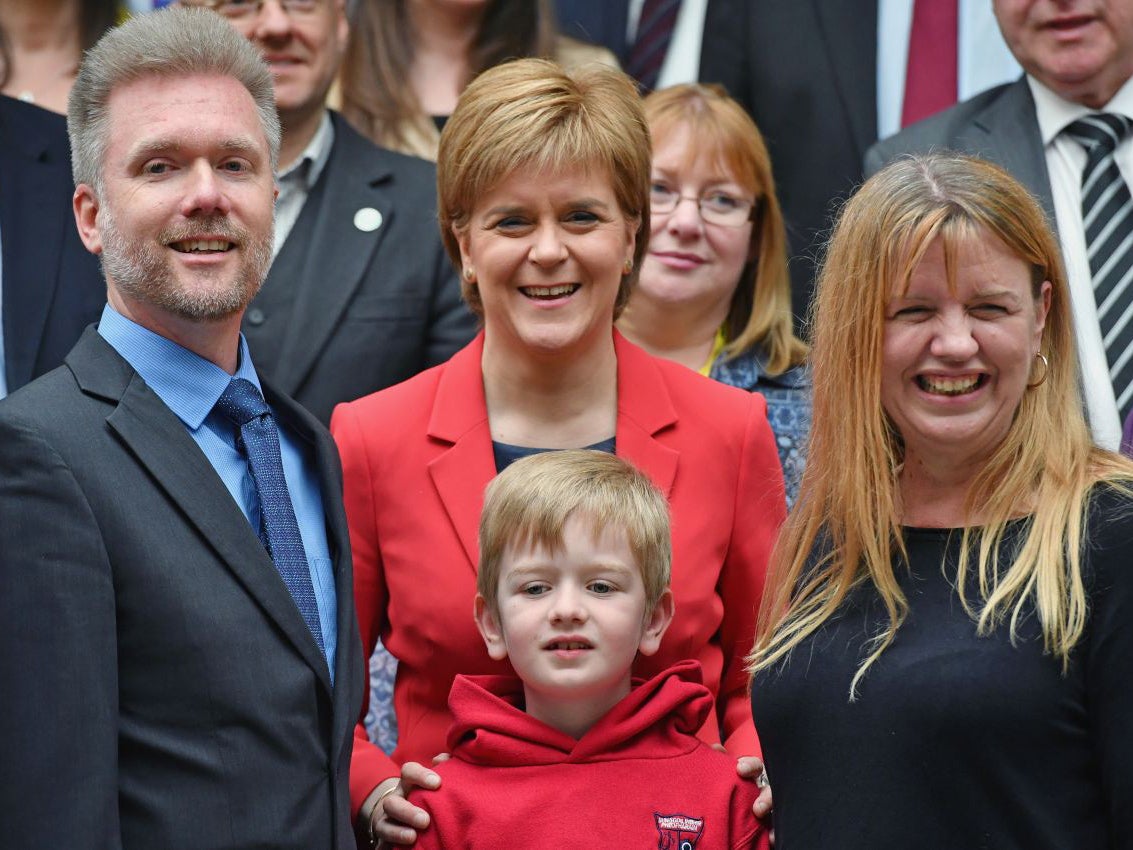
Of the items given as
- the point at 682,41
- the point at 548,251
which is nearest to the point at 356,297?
the point at 548,251

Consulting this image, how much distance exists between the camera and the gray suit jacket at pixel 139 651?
104 inches

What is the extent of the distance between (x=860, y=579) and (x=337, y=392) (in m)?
1.77

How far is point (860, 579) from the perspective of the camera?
3.04 m

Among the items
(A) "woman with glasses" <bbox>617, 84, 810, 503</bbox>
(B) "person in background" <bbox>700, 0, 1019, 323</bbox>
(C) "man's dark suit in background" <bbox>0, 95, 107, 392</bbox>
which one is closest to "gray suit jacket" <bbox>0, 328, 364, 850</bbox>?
(C) "man's dark suit in background" <bbox>0, 95, 107, 392</bbox>

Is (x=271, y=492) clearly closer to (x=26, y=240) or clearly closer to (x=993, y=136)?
(x=26, y=240)

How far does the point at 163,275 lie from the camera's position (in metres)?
3.04

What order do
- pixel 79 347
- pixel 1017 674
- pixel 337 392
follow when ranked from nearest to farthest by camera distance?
1. pixel 1017 674
2. pixel 79 347
3. pixel 337 392

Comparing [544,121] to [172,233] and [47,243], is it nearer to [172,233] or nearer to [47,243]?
[172,233]

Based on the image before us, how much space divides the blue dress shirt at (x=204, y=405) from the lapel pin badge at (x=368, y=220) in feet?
4.63

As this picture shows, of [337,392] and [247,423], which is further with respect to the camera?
[337,392]

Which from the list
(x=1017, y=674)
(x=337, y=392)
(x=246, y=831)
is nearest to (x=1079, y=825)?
(x=1017, y=674)

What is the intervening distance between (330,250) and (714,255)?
1.02 meters

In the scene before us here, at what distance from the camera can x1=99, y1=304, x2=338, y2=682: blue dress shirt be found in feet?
9.94

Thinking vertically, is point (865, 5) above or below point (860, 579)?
above
